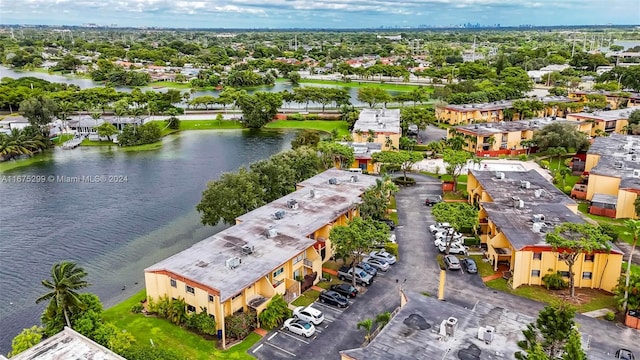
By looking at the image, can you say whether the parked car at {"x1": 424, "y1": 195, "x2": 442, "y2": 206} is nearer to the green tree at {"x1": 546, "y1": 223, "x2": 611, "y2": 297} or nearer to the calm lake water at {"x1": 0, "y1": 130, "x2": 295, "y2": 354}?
the green tree at {"x1": 546, "y1": 223, "x2": 611, "y2": 297}

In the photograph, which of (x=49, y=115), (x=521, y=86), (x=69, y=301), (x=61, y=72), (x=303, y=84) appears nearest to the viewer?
(x=69, y=301)

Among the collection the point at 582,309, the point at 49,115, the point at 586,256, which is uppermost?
the point at 49,115

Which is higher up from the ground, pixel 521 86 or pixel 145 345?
pixel 521 86

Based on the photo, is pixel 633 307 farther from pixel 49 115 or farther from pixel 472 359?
pixel 49 115

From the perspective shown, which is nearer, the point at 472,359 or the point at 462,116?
the point at 472,359

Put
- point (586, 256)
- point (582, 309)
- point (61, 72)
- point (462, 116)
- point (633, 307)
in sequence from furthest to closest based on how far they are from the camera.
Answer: point (61, 72) < point (462, 116) < point (586, 256) < point (582, 309) < point (633, 307)

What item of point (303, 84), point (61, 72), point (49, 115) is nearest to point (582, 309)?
point (49, 115)

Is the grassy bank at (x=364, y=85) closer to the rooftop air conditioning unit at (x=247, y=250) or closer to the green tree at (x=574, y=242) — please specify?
the green tree at (x=574, y=242)
